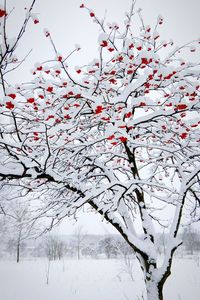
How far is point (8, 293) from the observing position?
A: 442 inches

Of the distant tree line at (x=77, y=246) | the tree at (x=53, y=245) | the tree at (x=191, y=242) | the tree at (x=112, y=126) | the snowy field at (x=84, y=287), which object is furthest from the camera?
the tree at (x=191, y=242)

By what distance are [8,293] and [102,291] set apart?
5.48 metres

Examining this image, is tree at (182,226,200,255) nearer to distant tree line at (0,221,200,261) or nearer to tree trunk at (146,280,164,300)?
distant tree line at (0,221,200,261)

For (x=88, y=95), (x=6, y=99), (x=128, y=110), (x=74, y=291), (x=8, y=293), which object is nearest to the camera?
(x=6, y=99)

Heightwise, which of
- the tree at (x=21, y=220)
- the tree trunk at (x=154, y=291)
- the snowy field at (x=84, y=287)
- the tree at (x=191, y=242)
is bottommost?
the tree at (x=191, y=242)

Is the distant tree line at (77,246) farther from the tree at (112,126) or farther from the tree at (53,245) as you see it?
the tree at (112,126)

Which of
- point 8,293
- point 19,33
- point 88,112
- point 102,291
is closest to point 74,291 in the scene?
point 102,291

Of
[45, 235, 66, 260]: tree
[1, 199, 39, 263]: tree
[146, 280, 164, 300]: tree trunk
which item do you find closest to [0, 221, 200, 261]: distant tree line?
[45, 235, 66, 260]: tree

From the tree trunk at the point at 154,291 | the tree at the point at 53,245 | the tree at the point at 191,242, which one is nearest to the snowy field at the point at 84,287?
the tree trunk at the point at 154,291

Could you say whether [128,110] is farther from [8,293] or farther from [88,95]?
[8,293]

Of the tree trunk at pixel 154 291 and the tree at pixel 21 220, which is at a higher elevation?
the tree at pixel 21 220

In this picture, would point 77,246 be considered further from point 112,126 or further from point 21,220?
point 112,126

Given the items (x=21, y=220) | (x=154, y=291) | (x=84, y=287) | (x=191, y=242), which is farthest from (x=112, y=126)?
(x=191, y=242)

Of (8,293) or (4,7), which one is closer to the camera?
(4,7)
